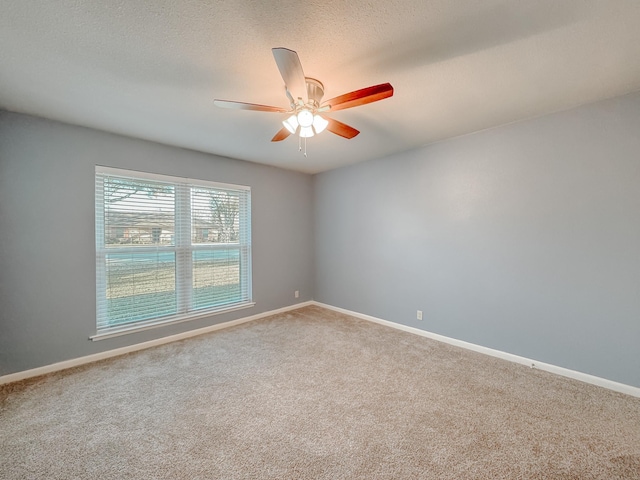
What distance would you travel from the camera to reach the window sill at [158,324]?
2783 mm

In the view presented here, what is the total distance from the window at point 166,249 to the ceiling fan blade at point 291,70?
7.71 feet

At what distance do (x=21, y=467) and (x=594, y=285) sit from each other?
4209 mm

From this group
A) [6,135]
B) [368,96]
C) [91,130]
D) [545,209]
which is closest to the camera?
[368,96]

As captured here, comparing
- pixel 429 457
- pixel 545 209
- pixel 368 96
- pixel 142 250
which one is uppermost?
pixel 368 96

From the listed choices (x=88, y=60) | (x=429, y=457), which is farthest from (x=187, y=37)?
(x=429, y=457)

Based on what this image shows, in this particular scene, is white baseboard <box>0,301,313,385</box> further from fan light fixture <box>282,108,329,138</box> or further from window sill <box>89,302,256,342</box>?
fan light fixture <box>282,108,329,138</box>

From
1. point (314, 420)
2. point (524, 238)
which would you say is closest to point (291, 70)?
point (314, 420)

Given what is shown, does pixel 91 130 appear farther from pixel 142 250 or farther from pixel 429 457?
pixel 429 457

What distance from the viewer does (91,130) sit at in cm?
273

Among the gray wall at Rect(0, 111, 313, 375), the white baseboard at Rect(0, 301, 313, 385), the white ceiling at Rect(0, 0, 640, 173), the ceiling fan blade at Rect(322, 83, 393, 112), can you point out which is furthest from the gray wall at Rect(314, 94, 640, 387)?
the gray wall at Rect(0, 111, 313, 375)

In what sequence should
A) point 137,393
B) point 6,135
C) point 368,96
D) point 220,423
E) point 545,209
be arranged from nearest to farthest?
point 368,96 < point 220,423 < point 137,393 < point 6,135 < point 545,209

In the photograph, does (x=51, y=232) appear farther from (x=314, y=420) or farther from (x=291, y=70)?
(x=314, y=420)

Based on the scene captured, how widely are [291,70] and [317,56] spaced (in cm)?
34

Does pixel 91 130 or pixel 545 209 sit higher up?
pixel 91 130
